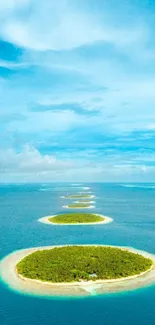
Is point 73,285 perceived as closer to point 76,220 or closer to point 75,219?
point 76,220

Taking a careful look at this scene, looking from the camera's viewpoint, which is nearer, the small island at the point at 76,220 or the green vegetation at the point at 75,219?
the small island at the point at 76,220

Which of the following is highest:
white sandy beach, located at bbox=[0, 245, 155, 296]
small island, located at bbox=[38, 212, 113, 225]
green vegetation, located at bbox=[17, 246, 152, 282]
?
small island, located at bbox=[38, 212, 113, 225]

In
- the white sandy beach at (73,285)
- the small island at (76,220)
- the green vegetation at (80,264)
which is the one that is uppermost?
the small island at (76,220)

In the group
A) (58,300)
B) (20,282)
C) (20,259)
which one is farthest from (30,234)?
(58,300)

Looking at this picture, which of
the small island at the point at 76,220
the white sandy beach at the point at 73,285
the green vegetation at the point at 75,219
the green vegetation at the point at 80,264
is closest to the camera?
the white sandy beach at the point at 73,285

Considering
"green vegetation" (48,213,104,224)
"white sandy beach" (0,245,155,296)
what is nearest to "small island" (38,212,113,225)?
"green vegetation" (48,213,104,224)

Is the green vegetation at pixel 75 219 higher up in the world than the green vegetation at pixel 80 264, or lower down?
higher up

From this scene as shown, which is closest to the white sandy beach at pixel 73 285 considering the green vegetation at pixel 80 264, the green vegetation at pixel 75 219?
the green vegetation at pixel 80 264

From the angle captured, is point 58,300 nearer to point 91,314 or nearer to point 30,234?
point 91,314

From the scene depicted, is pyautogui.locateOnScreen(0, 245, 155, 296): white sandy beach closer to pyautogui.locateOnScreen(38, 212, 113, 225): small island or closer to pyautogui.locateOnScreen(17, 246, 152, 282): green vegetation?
pyautogui.locateOnScreen(17, 246, 152, 282): green vegetation

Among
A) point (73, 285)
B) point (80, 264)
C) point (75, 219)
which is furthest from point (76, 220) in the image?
point (73, 285)

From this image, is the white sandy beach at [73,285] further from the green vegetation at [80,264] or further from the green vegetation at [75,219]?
the green vegetation at [75,219]
